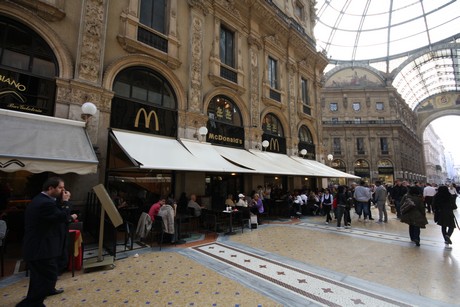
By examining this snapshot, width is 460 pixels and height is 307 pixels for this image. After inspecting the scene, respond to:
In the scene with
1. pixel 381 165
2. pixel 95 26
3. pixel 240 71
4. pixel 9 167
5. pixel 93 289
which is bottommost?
pixel 93 289

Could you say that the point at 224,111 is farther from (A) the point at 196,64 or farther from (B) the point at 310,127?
(B) the point at 310,127

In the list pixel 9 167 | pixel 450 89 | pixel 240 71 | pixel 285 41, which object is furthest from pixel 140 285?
pixel 450 89

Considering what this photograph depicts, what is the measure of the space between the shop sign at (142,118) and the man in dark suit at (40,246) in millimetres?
4886

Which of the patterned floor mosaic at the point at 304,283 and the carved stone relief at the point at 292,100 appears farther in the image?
the carved stone relief at the point at 292,100

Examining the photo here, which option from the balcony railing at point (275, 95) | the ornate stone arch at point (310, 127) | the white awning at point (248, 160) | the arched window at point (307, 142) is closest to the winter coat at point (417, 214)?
the white awning at point (248, 160)

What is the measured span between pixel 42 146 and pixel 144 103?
12.3 ft

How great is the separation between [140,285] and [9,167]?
10.8 ft

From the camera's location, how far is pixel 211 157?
8.35 m

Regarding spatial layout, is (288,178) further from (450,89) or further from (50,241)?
(450,89)

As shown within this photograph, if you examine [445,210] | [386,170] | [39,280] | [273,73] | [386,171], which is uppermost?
[273,73]

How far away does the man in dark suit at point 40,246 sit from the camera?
2906 millimetres

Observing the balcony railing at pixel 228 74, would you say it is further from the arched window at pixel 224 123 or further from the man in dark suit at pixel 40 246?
the man in dark suit at pixel 40 246

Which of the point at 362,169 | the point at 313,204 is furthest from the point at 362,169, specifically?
the point at 313,204

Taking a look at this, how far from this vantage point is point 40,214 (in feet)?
9.64
